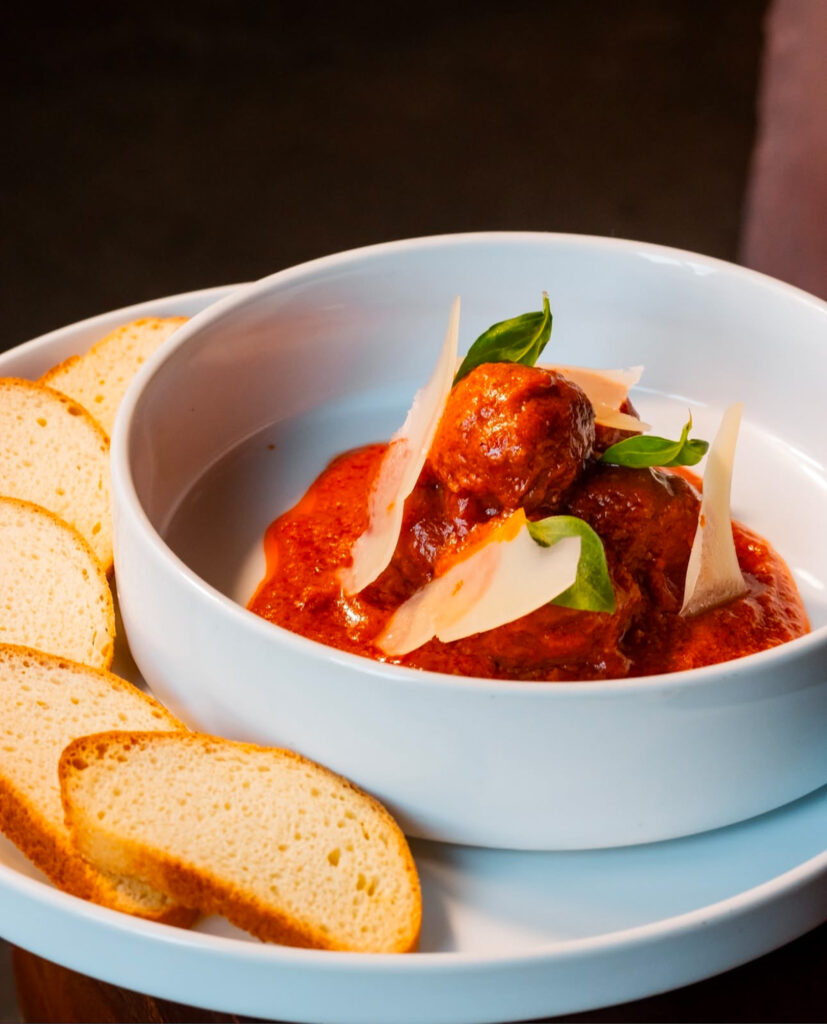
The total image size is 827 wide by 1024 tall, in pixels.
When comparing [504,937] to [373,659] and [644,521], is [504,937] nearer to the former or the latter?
[373,659]

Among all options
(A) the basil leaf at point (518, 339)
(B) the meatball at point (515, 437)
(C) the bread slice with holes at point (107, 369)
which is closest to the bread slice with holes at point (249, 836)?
(B) the meatball at point (515, 437)

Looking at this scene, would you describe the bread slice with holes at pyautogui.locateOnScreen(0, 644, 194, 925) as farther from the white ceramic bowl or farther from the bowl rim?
the bowl rim

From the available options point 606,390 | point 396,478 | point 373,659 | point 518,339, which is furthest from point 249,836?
point 606,390

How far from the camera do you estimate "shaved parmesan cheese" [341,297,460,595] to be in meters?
2.42

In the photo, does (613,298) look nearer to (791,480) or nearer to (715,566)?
(791,480)

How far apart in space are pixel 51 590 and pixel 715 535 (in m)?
1.29

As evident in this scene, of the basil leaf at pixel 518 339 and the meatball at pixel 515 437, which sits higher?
the basil leaf at pixel 518 339

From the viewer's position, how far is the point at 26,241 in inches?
218

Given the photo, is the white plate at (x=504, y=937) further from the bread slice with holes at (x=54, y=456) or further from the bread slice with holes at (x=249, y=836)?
the bread slice with holes at (x=54, y=456)

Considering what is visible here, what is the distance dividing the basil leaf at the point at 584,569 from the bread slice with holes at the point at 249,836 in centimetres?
47

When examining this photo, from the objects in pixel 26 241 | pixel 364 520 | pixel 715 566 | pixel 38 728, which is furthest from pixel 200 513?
pixel 26 241

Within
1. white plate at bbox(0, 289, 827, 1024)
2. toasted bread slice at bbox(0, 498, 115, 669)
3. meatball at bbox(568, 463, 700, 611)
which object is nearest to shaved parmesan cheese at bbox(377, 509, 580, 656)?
meatball at bbox(568, 463, 700, 611)

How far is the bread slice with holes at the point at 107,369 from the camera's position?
311 centimetres

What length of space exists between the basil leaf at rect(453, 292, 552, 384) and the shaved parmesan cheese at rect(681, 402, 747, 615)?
0.40 meters
